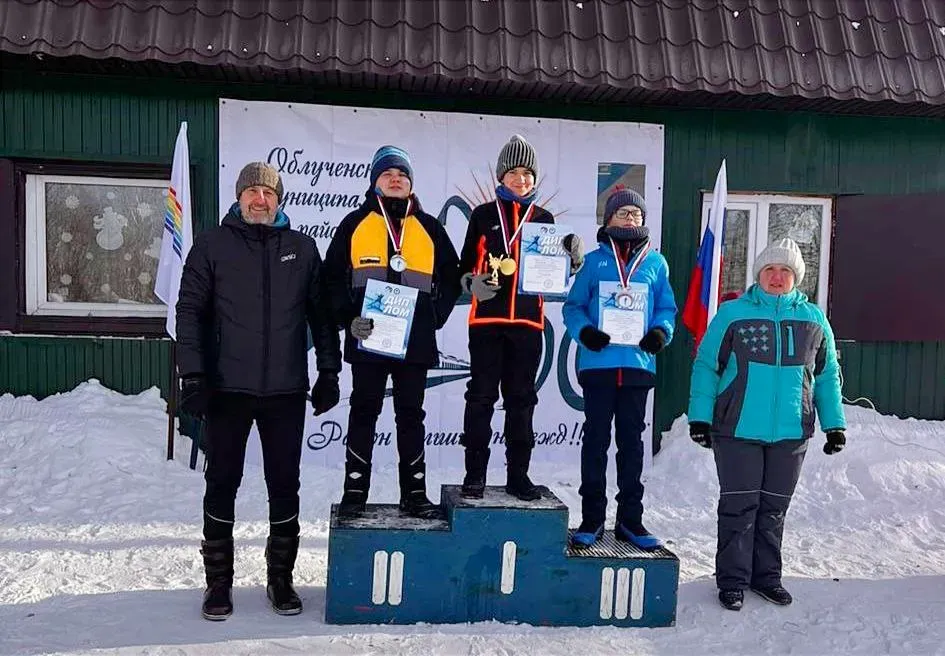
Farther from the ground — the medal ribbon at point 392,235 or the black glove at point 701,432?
the medal ribbon at point 392,235

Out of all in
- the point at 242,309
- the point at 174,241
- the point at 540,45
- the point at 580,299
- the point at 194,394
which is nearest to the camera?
the point at 194,394

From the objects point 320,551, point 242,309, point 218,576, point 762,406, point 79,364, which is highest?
point 242,309

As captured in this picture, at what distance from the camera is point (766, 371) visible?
348 centimetres

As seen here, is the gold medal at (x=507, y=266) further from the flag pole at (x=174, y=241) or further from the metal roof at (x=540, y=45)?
the flag pole at (x=174, y=241)

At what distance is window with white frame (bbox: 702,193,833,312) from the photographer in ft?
20.5

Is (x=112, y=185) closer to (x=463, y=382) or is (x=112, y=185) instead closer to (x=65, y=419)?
(x=65, y=419)

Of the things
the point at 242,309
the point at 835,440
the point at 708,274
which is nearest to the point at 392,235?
the point at 242,309

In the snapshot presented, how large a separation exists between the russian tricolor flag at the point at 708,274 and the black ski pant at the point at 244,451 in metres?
3.27

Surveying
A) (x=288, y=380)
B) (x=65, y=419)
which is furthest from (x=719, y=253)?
(x=65, y=419)

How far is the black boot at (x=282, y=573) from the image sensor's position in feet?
10.8

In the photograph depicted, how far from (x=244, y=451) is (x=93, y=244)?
3342 mm

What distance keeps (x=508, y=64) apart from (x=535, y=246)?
2281 millimetres

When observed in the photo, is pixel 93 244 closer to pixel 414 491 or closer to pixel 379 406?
pixel 379 406

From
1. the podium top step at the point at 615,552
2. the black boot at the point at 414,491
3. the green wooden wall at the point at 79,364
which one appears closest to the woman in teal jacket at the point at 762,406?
the podium top step at the point at 615,552
